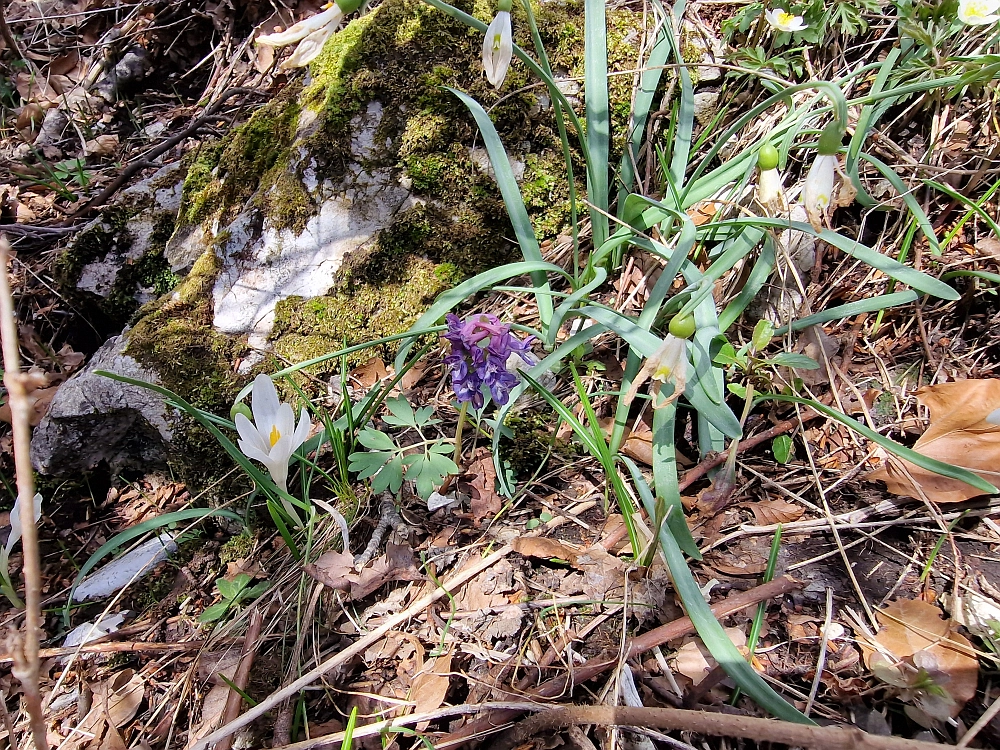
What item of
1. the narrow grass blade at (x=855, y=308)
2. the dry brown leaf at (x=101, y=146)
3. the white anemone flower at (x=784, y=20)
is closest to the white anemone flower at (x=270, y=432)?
the narrow grass blade at (x=855, y=308)

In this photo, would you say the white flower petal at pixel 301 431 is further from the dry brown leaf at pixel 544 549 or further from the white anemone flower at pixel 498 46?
the white anemone flower at pixel 498 46

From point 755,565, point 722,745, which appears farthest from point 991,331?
point 722,745

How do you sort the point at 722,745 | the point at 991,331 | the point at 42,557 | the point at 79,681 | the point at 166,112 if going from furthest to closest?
the point at 166,112 → the point at 42,557 → the point at 991,331 → the point at 79,681 → the point at 722,745

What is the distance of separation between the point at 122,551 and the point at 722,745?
1.64m

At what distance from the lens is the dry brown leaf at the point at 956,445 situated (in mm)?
1330

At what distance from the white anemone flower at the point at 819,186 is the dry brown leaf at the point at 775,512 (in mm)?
652

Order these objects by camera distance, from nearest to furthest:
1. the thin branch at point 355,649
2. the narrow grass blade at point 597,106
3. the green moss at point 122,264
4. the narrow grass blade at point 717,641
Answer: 1. the narrow grass blade at point 717,641
2. the thin branch at point 355,649
3. the narrow grass blade at point 597,106
4. the green moss at point 122,264

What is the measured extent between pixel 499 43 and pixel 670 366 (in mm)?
856

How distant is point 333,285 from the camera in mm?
1858

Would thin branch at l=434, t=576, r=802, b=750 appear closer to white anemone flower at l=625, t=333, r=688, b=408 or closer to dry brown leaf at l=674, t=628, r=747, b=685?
dry brown leaf at l=674, t=628, r=747, b=685

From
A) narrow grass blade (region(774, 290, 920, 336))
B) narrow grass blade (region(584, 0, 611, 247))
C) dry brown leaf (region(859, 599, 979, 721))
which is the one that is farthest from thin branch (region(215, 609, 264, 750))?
narrow grass blade (region(774, 290, 920, 336))

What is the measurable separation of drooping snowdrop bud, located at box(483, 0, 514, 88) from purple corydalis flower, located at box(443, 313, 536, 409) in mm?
629

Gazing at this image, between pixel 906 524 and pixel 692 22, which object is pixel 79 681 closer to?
pixel 906 524

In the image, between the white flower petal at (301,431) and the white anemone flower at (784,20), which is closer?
the white flower petal at (301,431)
